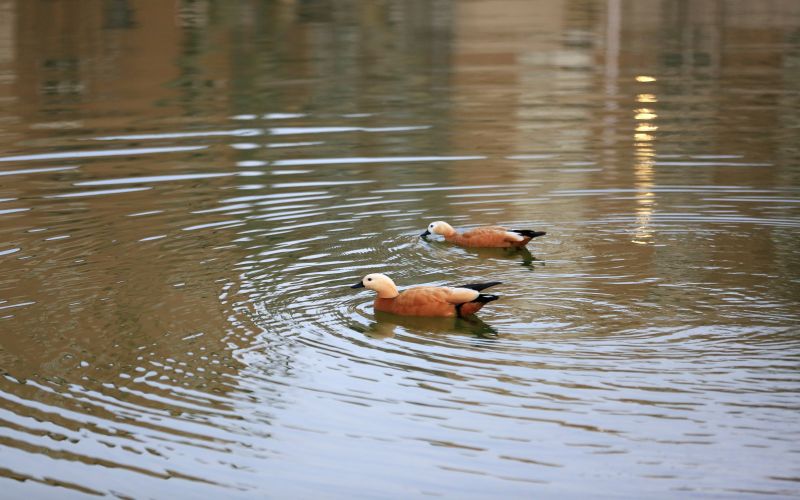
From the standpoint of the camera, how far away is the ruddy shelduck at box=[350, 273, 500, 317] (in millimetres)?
11016

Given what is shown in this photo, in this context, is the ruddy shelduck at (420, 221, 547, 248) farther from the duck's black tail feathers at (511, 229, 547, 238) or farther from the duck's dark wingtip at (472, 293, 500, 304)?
the duck's dark wingtip at (472, 293, 500, 304)

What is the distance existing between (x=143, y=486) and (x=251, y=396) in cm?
149

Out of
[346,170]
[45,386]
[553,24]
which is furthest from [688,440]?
[553,24]

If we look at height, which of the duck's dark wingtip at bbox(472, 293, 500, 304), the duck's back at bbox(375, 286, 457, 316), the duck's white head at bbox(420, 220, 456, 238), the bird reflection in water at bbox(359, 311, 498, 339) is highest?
the duck's white head at bbox(420, 220, 456, 238)

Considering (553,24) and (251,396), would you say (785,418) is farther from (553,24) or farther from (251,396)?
(553,24)

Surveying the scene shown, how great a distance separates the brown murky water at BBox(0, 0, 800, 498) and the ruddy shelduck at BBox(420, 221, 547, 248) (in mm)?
158

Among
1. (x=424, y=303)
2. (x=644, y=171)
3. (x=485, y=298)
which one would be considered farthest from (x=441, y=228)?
(x=644, y=171)

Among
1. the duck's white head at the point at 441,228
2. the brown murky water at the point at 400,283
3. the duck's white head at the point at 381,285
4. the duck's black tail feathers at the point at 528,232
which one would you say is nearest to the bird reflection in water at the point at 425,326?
the brown murky water at the point at 400,283

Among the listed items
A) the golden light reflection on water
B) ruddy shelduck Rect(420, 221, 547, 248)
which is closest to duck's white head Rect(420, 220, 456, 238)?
ruddy shelduck Rect(420, 221, 547, 248)

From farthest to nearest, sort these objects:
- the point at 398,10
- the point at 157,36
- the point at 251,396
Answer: the point at 398,10, the point at 157,36, the point at 251,396

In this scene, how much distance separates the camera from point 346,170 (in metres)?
17.7

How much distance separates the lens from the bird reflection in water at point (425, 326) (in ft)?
35.1

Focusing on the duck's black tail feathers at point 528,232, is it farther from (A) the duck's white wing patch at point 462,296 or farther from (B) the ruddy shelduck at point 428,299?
(A) the duck's white wing patch at point 462,296

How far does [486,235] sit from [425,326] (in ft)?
9.30
